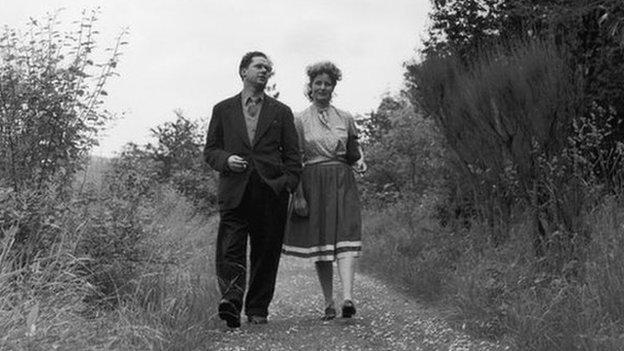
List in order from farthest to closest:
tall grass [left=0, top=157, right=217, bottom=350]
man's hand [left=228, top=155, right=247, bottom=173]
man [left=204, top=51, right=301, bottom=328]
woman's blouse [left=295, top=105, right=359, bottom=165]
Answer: woman's blouse [left=295, top=105, right=359, bottom=165] < man [left=204, top=51, right=301, bottom=328] < man's hand [left=228, top=155, right=247, bottom=173] < tall grass [left=0, top=157, right=217, bottom=350]

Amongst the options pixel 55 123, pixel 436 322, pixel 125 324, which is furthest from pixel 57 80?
pixel 436 322

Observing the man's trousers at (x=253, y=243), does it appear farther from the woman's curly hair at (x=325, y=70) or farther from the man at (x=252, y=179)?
A: the woman's curly hair at (x=325, y=70)

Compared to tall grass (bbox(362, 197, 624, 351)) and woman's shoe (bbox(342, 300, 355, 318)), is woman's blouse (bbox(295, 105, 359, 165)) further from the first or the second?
tall grass (bbox(362, 197, 624, 351))

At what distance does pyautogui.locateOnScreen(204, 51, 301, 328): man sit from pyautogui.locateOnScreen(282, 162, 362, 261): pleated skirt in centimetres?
25

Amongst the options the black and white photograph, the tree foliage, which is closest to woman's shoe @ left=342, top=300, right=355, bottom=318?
the black and white photograph

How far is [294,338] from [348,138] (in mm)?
1599

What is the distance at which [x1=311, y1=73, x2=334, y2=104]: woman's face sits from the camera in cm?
616

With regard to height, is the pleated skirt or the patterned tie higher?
the patterned tie

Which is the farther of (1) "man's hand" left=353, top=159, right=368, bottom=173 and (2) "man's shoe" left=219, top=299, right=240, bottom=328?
(1) "man's hand" left=353, top=159, right=368, bottom=173

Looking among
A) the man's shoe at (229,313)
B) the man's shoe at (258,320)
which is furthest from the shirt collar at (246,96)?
the man's shoe at (258,320)

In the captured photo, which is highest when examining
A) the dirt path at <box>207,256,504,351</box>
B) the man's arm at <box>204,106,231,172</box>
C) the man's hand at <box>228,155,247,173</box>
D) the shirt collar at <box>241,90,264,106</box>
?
the shirt collar at <box>241,90,264,106</box>

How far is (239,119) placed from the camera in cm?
579

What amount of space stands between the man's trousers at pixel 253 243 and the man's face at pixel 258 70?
638mm

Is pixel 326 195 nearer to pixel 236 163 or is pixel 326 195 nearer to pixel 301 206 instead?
pixel 301 206
